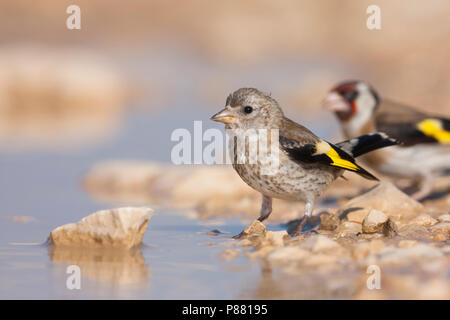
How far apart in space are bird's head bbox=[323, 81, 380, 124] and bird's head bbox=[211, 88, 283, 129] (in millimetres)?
2905

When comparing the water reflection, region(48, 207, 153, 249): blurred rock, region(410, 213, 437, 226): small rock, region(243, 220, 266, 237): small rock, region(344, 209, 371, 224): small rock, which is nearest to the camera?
the water reflection

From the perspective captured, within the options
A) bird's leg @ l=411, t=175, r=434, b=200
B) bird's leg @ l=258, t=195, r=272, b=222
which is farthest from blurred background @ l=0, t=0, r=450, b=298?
bird's leg @ l=411, t=175, r=434, b=200

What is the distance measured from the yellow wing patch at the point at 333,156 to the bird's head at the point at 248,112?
0.36 metres

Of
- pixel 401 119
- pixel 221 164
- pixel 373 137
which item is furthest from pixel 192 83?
pixel 373 137

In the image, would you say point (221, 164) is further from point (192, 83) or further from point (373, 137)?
point (192, 83)

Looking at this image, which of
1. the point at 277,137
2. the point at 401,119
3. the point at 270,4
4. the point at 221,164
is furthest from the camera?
the point at 270,4

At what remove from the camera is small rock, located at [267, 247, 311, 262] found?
4660mm

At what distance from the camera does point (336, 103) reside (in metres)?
8.91

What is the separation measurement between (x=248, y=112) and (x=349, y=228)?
43.3 inches

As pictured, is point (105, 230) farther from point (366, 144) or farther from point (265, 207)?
point (366, 144)

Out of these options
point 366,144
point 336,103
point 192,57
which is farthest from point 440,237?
point 192,57

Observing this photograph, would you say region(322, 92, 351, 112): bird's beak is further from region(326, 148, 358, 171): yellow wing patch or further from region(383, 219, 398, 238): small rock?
region(383, 219, 398, 238): small rock
